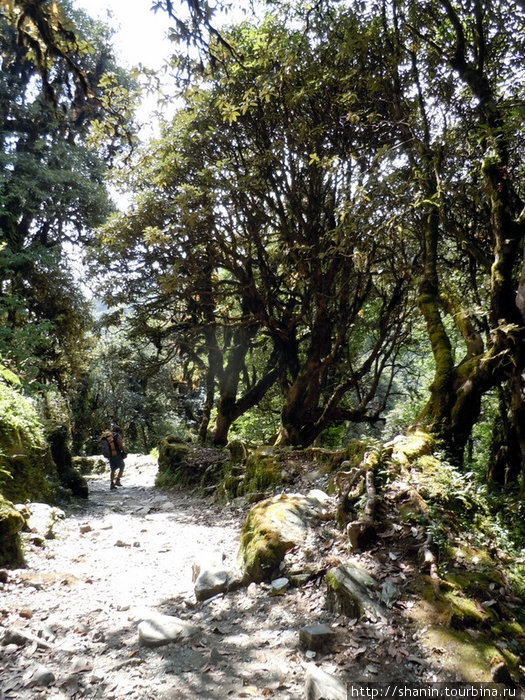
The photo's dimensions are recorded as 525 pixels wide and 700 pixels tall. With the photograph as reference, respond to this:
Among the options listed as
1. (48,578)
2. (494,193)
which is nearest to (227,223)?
(494,193)

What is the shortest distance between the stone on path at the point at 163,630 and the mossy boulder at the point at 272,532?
0.92 m

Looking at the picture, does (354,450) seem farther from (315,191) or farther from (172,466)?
(172,466)

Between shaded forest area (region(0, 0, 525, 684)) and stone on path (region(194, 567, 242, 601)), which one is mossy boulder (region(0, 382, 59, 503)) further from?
stone on path (region(194, 567, 242, 601))

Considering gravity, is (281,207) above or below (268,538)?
above

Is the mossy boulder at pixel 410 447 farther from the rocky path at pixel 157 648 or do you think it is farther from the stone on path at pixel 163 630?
the stone on path at pixel 163 630

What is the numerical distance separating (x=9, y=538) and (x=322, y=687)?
3907mm

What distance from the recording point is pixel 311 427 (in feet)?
38.2

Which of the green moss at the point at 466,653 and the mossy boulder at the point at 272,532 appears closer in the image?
the green moss at the point at 466,653

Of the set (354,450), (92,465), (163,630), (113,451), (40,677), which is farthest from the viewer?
(92,465)

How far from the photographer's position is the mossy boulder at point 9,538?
4543 millimetres

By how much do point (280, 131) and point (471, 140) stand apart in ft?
14.0

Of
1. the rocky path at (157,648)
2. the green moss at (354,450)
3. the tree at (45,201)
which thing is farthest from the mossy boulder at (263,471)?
the tree at (45,201)

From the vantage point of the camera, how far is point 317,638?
2965 millimetres

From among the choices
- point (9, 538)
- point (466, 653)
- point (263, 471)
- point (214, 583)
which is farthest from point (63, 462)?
point (466, 653)
